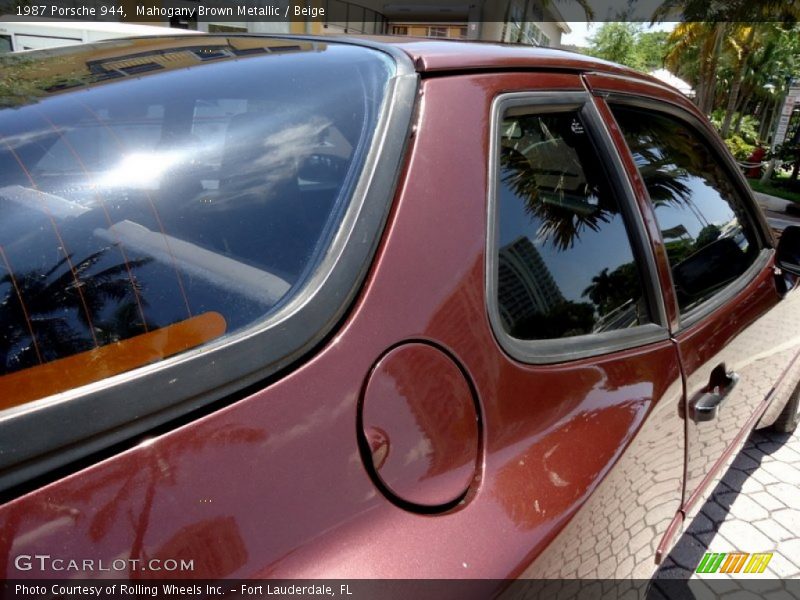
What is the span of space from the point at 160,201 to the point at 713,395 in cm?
156

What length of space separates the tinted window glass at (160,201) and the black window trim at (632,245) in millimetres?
265

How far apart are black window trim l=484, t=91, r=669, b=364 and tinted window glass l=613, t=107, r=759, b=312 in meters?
0.14

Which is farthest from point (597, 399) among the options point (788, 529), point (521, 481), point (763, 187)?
point (763, 187)

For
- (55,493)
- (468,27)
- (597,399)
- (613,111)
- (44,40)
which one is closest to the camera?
(55,493)

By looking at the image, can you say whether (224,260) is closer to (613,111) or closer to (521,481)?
(521,481)

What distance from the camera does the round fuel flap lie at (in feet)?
2.93

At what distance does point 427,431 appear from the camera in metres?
0.94

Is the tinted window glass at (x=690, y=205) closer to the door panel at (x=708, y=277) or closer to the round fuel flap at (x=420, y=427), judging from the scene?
the door panel at (x=708, y=277)

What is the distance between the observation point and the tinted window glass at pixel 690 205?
170 centimetres

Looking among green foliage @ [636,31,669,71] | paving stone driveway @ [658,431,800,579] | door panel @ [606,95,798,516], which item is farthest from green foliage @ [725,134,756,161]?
door panel @ [606,95,798,516]

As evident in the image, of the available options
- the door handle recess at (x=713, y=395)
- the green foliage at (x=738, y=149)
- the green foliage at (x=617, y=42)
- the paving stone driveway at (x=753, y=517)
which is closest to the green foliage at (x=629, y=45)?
the green foliage at (x=617, y=42)

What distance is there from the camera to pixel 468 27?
22469mm

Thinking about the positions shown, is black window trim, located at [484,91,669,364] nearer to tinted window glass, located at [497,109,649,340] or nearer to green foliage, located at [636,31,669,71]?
A: tinted window glass, located at [497,109,649,340]

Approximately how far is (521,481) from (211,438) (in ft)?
1.73
